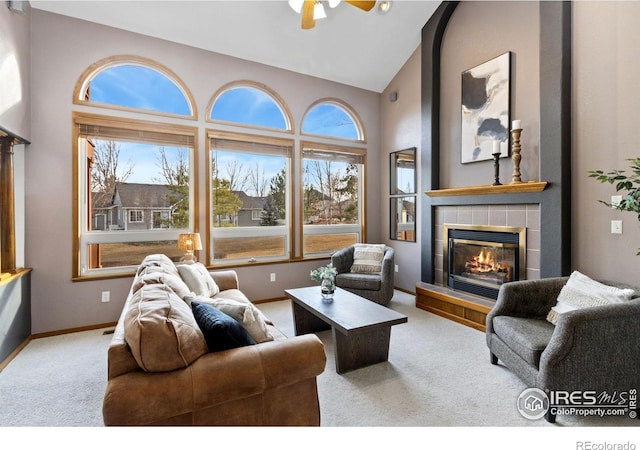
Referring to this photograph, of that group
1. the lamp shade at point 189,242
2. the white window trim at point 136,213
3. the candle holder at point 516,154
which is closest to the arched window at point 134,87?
the white window trim at point 136,213

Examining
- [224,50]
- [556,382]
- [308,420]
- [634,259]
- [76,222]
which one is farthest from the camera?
[224,50]

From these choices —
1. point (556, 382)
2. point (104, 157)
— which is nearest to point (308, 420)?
point (556, 382)

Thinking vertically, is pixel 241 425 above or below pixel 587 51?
below

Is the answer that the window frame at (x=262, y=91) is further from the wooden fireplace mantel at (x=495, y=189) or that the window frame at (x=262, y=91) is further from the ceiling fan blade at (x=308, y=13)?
the wooden fireplace mantel at (x=495, y=189)

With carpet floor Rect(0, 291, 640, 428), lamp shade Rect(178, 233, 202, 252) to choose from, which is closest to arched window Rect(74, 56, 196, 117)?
lamp shade Rect(178, 233, 202, 252)

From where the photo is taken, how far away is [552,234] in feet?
9.69

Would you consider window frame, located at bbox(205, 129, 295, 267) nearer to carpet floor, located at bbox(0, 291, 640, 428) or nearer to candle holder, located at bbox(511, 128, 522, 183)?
carpet floor, located at bbox(0, 291, 640, 428)

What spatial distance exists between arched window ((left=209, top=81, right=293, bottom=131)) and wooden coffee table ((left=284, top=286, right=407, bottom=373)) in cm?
269

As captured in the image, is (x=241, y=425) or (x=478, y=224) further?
(x=478, y=224)

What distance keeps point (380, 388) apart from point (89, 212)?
139 inches

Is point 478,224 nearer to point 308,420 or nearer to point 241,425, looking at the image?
point 308,420

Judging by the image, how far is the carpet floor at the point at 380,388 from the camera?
191 centimetres

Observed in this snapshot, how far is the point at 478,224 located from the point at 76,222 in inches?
179

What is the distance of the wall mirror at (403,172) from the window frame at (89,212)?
3.03 m
